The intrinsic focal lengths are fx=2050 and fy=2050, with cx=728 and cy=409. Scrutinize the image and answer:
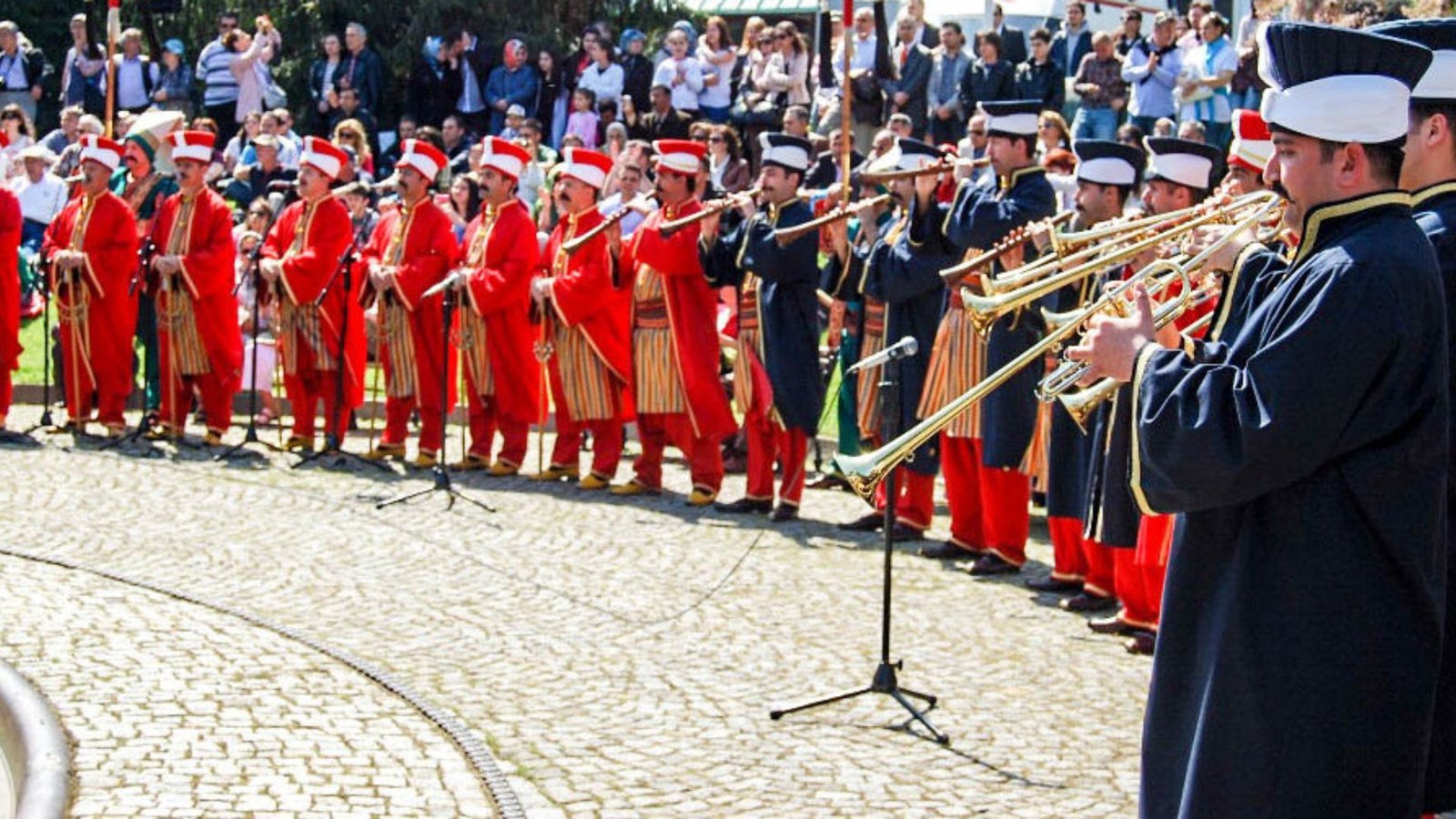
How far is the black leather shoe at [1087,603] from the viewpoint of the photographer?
9.33m

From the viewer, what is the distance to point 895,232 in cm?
1123

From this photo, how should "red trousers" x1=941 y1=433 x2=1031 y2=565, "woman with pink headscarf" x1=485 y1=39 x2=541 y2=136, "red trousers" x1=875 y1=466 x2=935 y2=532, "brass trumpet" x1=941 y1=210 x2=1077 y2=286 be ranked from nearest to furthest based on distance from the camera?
1. "brass trumpet" x1=941 y1=210 x2=1077 y2=286
2. "red trousers" x1=941 y1=433 x2=1031 y2=565
3. "red trousers" x1=875 y1=466 x2=935 y2=532
4. "woman with pink headscarf" x1=485 y1=39 x2=541 y2=136

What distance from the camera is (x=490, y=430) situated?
13602mm

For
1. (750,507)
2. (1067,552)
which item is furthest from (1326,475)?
(750,507)

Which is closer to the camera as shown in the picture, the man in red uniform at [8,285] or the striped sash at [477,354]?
the striped sash at [477,354]

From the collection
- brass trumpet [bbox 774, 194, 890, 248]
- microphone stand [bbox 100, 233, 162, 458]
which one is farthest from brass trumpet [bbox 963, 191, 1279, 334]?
microphone stand [bbox 100, 233, 162, 458]

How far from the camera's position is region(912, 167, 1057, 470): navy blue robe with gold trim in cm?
1004

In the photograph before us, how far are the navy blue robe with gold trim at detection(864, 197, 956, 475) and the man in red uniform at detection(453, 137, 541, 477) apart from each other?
2887 millimetres

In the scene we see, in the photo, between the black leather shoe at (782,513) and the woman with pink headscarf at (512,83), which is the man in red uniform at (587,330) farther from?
the woman with pink headscarf at (512,83)

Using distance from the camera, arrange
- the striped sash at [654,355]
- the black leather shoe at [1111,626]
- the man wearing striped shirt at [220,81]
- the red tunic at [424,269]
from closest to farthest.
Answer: the black leather shoe at [1111,626] → the striped sash at [654,355] → the red tunic at [424,269] → the man wearing striped shirt at [220,81]

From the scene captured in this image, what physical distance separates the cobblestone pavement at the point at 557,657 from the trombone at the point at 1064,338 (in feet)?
4.90

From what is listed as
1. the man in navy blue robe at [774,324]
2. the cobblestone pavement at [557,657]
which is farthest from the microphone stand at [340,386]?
the man in navy blue robe at [774,324]

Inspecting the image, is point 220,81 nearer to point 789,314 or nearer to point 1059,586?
point 789,314

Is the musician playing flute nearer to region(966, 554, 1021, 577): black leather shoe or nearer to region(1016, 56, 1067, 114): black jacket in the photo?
region(966, 554, 1021, 577): black leather shoe
